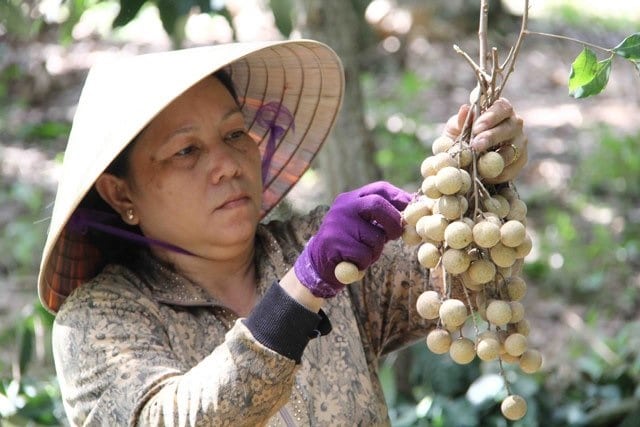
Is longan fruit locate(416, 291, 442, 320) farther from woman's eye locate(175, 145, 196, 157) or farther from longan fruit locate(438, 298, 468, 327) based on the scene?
woman's eye locate(175, 145, 196, 157)

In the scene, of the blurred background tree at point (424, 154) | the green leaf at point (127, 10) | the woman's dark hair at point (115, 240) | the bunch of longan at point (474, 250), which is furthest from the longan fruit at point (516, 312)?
the green leaf at point (127, 10)

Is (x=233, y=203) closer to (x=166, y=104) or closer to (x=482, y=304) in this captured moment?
(x=166, y=104)

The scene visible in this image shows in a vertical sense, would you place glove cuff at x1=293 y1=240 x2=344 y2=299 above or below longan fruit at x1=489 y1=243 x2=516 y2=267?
below

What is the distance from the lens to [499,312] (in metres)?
1.50

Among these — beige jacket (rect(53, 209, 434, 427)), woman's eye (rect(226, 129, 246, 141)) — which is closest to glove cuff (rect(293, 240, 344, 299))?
beige jacket (rect(53, 209, 434, 427))

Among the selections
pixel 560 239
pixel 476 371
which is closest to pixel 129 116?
pixel 476 371

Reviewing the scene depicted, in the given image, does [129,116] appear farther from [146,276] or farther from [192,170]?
[146,276]

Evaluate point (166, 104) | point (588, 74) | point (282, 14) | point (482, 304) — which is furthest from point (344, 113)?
point (482, 304)

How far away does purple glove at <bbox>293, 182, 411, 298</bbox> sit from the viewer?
5.26 ft

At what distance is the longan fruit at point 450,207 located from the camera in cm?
149

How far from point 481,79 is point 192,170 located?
60 centimetres

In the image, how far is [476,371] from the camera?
2.99 metres

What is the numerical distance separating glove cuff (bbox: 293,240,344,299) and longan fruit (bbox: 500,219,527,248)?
28 centimetres

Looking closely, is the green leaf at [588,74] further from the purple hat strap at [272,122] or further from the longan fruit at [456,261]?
the purple hat strap at [272,122]
